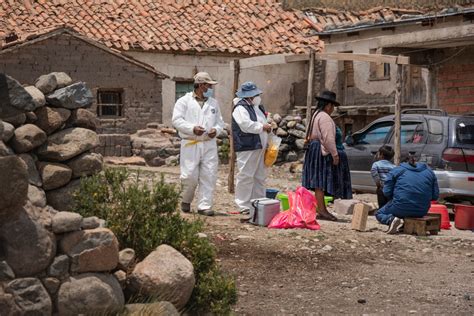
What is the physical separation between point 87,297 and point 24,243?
530 millimetres

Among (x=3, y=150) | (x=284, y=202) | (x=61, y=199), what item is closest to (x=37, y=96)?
(x=61, y=199)

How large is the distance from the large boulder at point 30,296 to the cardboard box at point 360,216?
5.47 m

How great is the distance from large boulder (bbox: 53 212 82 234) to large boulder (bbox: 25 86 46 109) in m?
1.14

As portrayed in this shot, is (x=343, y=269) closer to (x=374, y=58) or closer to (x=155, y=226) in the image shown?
(x=155, y=226)

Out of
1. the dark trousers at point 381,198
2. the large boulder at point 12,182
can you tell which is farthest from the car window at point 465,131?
the large boulder at point 12,182

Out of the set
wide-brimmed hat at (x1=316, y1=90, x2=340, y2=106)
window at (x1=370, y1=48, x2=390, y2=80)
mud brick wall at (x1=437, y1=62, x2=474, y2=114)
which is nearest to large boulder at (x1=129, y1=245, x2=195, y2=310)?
wide-brimmed hat at (x1=316, y1=90, x2=340, y2=106)

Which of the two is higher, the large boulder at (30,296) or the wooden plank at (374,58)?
the wooden plank at (374,58)

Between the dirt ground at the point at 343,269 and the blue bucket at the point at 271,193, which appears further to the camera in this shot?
the blue bucket at the point at 271,193

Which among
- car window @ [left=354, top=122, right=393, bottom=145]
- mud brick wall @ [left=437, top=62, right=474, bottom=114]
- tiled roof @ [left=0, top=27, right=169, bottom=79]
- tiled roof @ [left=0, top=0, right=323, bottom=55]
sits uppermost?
tiled roof @ [left=0, top=0, right=323, bottom=55]

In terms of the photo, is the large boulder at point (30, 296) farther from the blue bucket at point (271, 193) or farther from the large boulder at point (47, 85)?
the blue bucket at point (271, 193)

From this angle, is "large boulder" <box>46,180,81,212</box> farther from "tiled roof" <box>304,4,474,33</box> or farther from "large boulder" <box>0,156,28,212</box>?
"tiled roof" <box>304,4,474,33</box>

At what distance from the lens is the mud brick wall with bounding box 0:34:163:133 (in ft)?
72.6

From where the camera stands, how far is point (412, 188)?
33.6ft

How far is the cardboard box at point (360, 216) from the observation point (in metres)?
10.3
